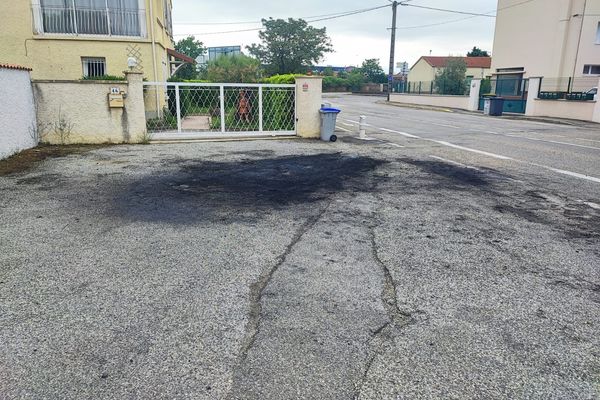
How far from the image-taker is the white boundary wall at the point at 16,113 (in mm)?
9484

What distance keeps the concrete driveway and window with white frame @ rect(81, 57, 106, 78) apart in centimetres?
1073

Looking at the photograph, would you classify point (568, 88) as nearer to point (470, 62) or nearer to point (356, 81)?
point (470, 62)

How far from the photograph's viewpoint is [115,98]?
38.7 ft

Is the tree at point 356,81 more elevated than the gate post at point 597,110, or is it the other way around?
the tree at point 356,81

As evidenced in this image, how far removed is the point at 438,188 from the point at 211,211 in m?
3.81

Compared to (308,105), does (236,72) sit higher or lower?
higher

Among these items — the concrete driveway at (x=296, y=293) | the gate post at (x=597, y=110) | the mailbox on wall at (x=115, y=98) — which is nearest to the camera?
the concrete driveway at (x=296, y=293)

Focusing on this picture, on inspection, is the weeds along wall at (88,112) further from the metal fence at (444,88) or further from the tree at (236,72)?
the metal fence at (444,88)

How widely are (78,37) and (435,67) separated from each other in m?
61.4

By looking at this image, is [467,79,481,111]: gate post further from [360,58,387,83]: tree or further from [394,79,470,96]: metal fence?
[360,58,387,83]: tree

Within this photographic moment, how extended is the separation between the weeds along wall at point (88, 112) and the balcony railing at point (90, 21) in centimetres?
616

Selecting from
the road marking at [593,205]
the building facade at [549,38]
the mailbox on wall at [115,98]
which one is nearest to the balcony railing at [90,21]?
the mailbox on wall at [115,98]

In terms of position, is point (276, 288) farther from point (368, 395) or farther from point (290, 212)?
point (290, 212)

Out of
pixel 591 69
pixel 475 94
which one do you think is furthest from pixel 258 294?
pixel 591 69
